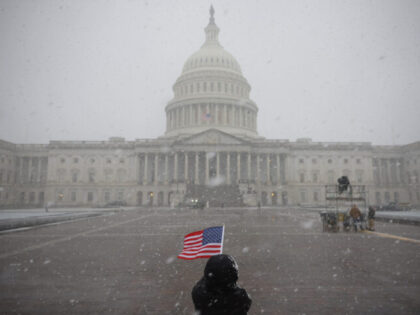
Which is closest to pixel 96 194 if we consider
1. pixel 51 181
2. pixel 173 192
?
pixel 51 181

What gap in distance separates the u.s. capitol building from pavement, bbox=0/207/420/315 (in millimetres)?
50316

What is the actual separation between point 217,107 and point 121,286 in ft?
254

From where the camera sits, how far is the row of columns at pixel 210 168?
68875 millimetres

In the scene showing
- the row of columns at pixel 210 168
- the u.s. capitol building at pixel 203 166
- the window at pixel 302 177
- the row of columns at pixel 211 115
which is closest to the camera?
the row of columns at pixel 210 168

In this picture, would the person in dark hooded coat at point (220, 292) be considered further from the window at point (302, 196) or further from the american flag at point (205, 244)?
the window at point (302, 196)

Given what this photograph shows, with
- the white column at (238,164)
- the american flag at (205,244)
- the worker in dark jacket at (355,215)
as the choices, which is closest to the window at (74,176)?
the white column at (238,164)

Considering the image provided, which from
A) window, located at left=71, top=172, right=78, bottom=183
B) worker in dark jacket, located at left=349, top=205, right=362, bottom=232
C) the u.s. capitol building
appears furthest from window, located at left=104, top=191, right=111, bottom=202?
worker in dark jacket, located at left=349, top=205, right=362, bottom=232

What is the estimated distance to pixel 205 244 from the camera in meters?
4.13

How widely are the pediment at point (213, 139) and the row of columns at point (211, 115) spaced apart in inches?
458

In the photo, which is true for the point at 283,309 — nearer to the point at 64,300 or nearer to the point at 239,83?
the point at 64,300

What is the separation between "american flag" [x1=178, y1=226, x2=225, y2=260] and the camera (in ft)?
12.9

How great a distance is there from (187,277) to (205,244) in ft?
15.3

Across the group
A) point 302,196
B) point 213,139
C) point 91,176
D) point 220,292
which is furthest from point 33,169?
point 220,292

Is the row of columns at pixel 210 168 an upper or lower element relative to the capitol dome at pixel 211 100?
lower
